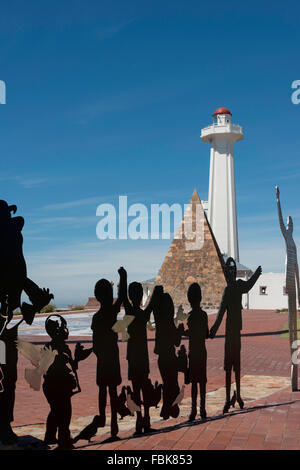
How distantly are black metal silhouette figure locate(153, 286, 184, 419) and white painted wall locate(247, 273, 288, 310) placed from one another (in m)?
29.3

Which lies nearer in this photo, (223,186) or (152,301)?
(152,301)

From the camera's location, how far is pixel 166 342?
16.6ft

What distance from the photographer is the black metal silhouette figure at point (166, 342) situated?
5.02m

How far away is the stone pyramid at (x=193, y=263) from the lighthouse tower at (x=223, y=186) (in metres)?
10.5

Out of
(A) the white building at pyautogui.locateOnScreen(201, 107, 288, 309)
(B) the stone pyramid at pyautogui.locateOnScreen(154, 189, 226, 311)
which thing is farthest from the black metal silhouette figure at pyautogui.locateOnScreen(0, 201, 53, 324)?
(A) the white building at pyautogui.locateOnScreen(201, 107, 288, 309)

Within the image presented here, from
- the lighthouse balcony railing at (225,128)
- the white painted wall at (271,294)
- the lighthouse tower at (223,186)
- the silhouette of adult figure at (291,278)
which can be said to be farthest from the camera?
the lighthouse balcony railing at (225,128)

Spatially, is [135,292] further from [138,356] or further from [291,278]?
[291,278]

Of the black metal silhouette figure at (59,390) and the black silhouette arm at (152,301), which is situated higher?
the black silhouette arm at (152,301)

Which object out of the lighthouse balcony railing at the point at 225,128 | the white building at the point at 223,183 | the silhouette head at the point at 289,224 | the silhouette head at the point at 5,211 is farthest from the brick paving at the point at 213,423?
the lighthouse balcony railing at the point at 225,128

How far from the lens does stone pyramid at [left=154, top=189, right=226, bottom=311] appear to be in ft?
83.9

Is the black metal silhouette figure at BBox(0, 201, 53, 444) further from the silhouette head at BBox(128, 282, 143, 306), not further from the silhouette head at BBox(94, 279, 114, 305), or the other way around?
the silhouette head at BBox(128, 282, 143, 306)

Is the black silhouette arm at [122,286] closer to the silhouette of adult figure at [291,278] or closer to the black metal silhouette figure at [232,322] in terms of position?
the black metal silhouette figure at [232,322]

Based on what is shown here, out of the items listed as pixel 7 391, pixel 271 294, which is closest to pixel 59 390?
pixel 7 391

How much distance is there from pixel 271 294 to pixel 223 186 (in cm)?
984
